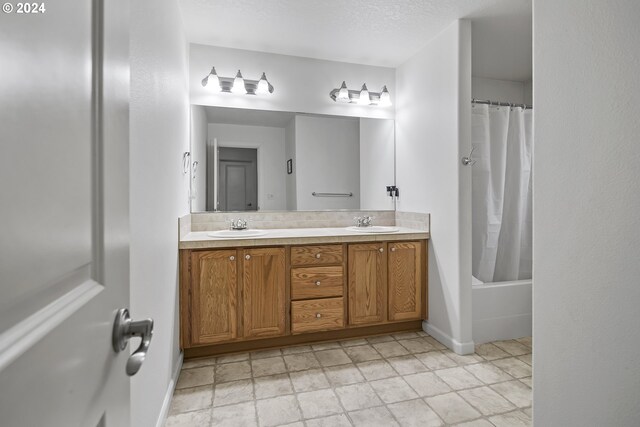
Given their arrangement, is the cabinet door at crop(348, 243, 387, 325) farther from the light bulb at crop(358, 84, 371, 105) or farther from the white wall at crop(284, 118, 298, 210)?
the light bulb at crop(358, 84, 371, 105)

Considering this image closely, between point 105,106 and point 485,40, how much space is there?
3.07 meters

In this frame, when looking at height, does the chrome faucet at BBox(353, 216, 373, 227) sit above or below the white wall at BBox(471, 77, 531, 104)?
below

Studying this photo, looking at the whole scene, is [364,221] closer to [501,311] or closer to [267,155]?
[267,155]

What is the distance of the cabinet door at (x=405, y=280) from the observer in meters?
2.73

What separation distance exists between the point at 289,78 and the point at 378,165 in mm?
1194

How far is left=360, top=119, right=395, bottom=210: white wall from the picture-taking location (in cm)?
331

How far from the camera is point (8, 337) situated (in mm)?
303

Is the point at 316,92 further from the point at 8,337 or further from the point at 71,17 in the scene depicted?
the point at 8,337

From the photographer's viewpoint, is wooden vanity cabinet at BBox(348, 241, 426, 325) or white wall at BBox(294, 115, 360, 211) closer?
wooden vanity cabinet at BBox(348, 241, 426, 325)

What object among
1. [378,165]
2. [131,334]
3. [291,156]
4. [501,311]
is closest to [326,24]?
[291,156]

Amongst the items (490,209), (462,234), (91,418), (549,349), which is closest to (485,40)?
(490,209)

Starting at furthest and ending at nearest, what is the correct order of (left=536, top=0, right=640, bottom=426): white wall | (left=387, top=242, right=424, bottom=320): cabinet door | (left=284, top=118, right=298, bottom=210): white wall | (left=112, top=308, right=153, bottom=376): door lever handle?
1. (left=284, top=118, right=298, bottom=210): white wall
2. (left=387, top=242, right=424, bottom=320): cabinet door
3. (left=536, top=0, right=640, bottom=426): white wall
4. (left=112, top=308, right=153, bottom=376): door lever handle

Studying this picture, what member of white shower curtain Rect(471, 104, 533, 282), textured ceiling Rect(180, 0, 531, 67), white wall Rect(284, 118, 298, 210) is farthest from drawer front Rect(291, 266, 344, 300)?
textured ceiling Rect(180, 0, 531, 67)

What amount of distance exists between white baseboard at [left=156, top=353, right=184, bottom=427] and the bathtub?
2.17 m
